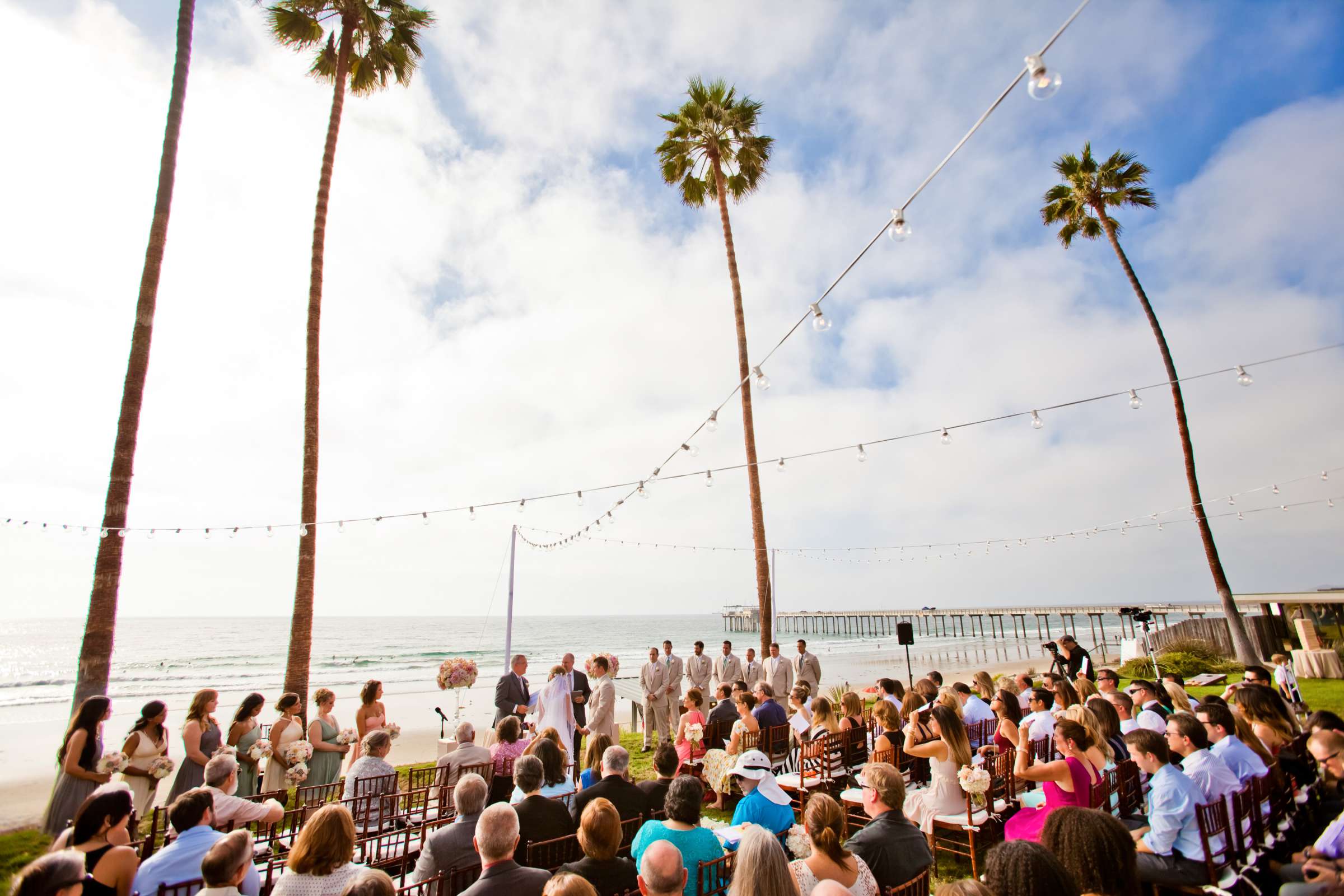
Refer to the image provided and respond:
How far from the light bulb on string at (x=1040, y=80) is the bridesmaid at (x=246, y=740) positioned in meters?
8.22

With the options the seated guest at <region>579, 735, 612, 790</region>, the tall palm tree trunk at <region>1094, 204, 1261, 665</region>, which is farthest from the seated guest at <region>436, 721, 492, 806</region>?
the tall palm tree trunk at <region>1094, 204, 1261, 665</region>

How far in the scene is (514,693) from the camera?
8.92m

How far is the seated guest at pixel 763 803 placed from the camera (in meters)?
4.52

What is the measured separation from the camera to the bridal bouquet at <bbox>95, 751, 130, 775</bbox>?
17.8ft

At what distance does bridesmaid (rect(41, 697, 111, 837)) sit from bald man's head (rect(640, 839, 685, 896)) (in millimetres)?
5297

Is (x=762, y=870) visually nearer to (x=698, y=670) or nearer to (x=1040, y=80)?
(x=1040, y=80)

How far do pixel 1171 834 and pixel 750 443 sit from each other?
35.4 ft

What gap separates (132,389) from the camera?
8.30 meters

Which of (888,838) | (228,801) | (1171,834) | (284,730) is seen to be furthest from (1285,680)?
(284,730)

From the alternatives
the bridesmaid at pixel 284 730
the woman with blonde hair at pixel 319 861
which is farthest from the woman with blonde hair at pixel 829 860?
the bridesmaid at pixel 284 730

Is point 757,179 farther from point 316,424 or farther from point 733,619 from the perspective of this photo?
point 733,619

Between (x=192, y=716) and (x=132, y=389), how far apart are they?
459 cm

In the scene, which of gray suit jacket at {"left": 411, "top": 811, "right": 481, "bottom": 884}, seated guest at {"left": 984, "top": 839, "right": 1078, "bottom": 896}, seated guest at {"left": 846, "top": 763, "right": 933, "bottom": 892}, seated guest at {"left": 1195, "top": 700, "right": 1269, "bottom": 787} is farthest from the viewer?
seated guest at {"left": 1195, "top": 700, "right": 1269, "bottom": 787}

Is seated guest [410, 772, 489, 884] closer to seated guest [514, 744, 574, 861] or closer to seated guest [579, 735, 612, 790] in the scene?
seated guest [514, 744, 574, 861]
